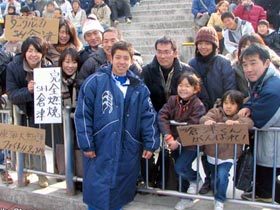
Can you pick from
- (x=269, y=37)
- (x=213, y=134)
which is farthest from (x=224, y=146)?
(x=269, y=37)

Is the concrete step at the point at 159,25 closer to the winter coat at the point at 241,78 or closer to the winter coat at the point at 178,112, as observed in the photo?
the winter coat at the point at 241,78

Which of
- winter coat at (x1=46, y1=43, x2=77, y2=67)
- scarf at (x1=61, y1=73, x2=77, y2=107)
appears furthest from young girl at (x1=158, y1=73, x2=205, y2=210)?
winter coat at (x1=46, y1=43, x2=77, y2=67)

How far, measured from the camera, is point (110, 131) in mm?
Result: 3625

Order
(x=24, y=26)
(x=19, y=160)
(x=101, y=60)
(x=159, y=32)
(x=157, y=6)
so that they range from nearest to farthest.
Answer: (x=101, y=60)
(x=19, y=160)
(x=24, y=26)
(x=159, y=32)
(x=157, y=6)

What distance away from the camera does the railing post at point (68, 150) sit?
405cm

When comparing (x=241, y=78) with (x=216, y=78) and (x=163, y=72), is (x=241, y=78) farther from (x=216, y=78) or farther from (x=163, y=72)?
(x=163, y=72)

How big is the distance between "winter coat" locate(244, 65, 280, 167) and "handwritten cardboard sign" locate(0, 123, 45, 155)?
6.93ft

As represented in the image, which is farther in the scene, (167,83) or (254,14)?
(254,14)

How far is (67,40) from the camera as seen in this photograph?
4715 mm

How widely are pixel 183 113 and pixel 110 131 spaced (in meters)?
0.71

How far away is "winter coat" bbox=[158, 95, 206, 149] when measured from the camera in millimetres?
3736

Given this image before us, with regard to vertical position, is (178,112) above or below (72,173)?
above

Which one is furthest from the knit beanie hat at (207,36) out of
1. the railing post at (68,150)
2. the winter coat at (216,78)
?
the railing post at (68,150)

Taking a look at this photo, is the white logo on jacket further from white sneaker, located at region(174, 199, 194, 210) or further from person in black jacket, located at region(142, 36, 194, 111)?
white sneaker, located at region(174, 199, 194, 210)
